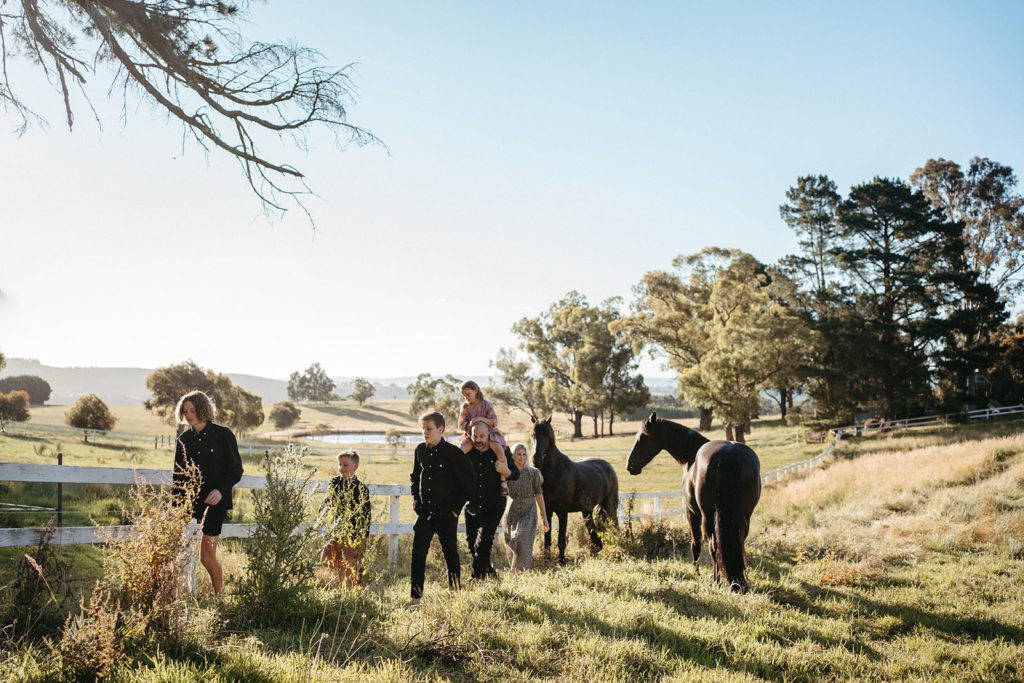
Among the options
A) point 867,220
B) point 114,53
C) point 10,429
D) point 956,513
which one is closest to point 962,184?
point 867,220

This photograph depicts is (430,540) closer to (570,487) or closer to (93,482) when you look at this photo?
(93,482)

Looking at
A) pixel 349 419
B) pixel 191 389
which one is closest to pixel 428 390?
pixel 349 419

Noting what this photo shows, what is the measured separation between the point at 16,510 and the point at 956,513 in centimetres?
1475

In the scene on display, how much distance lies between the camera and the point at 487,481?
263 inches

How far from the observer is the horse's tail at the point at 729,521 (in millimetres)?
6309

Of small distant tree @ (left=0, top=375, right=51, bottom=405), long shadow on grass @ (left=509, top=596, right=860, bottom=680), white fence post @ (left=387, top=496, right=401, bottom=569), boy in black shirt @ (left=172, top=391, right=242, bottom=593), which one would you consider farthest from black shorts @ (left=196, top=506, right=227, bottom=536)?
small distant tree @ (left=0, top=375, right=51, bottom=405)

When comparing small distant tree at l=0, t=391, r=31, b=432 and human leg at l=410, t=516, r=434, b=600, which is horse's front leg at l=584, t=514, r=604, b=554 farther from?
small distant tree at l=0, t=391, r=31, b=432

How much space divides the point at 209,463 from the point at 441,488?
2008 mm

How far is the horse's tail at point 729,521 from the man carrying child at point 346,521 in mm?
3525

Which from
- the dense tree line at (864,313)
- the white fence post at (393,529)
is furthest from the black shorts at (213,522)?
the dense tree line at (864,313)

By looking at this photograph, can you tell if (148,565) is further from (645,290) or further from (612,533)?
(645,290)

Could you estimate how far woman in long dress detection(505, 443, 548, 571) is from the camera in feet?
24.7

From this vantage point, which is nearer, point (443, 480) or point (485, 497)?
point (443, 480)

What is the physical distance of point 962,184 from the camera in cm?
3850
